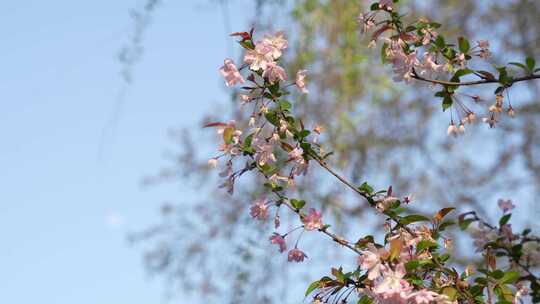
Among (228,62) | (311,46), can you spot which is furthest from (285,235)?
(311,46)

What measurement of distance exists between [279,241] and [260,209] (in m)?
0.09

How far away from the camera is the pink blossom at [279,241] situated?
69.4 inches

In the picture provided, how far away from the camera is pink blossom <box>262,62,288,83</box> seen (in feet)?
5.44

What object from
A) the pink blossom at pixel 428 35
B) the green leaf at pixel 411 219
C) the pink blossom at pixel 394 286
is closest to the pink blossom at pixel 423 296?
the pink blossom at pixel 394 286

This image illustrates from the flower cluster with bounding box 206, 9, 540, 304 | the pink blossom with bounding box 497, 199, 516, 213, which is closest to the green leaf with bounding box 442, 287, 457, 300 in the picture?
the flower cluster with bounding box 206, 9, 540, 304

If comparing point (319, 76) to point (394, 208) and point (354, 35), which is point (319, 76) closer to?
point (354, 35)

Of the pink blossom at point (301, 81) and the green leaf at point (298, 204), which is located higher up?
the pink blossom at point (301, 81)

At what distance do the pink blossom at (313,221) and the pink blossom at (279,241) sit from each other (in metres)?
0.10

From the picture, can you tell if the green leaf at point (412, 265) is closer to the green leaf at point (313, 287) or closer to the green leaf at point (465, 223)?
the green leaf at point (313, 287)

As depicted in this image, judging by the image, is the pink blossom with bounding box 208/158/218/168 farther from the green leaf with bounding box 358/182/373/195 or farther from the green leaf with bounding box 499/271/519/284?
the green leaf with bounding box 499/271/519/284

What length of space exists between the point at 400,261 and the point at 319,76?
16.6 feet

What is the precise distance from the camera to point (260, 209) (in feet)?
5.86

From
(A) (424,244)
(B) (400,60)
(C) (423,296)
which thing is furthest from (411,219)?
(B) (400,60)

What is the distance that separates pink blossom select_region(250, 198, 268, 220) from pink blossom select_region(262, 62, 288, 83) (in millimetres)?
296
